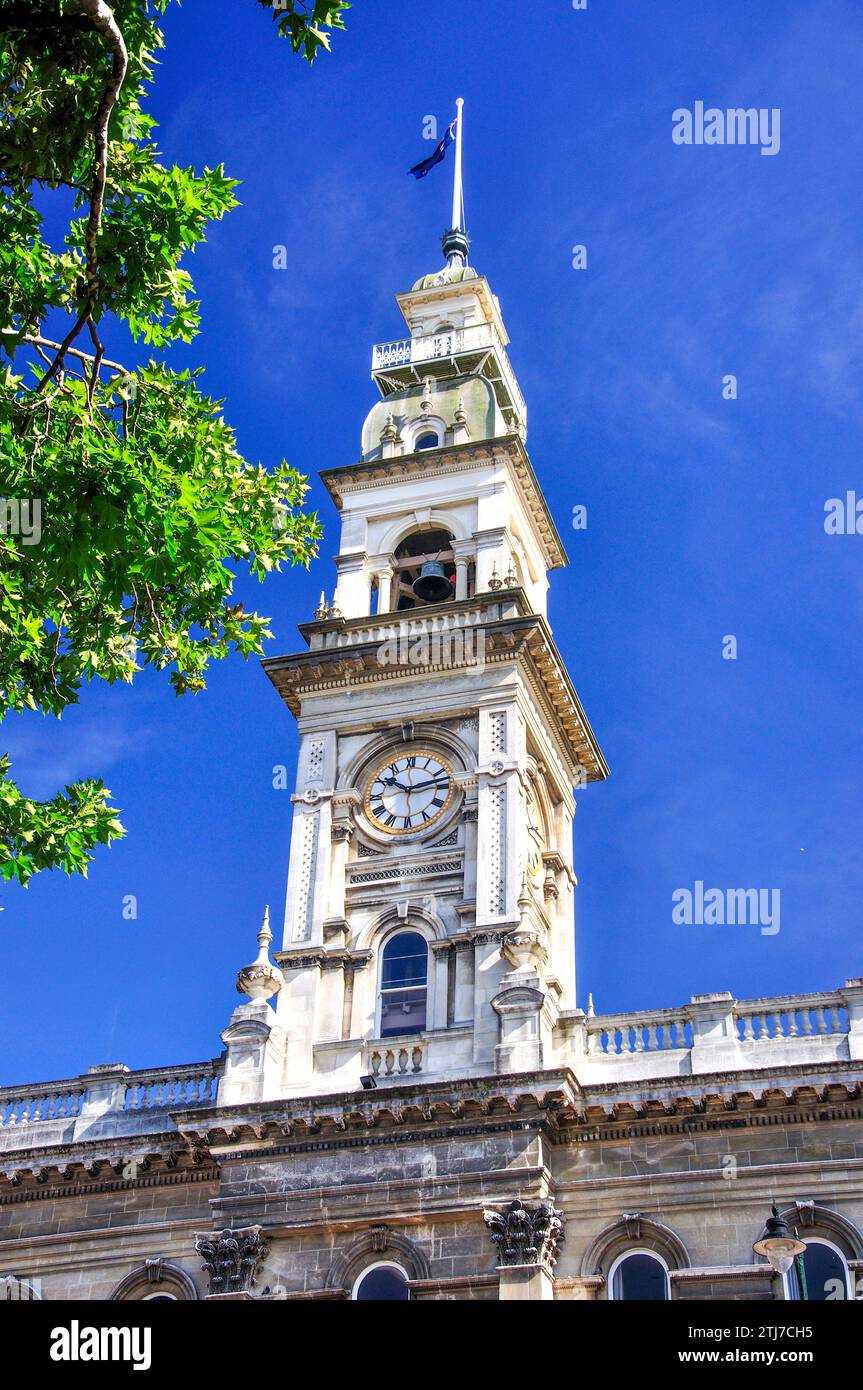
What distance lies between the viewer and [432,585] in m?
40.5

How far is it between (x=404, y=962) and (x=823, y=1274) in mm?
10333

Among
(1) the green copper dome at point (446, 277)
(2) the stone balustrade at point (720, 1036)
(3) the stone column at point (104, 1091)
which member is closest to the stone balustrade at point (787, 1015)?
(2) the stone balustrade at point (720, 1036)

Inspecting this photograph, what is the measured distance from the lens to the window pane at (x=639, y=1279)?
28625 millimetres

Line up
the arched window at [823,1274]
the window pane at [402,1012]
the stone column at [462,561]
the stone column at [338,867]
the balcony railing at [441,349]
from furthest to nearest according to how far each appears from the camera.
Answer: the balcony railing at [441,349] → the stone column at [462,561] → the stone column at [338,867] → the window pane at [402,1012] → the arched window at [823,1274]

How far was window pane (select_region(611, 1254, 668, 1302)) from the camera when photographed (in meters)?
28.6

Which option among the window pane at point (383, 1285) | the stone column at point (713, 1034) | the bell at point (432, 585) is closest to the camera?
the window pane at point (383, 1285)

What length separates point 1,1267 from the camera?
104 ft

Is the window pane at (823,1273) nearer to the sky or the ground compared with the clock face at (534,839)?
nearer to the ground

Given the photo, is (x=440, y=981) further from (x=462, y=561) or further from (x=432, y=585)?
(x=462, y=561)

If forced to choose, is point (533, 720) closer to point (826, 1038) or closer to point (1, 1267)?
point (826, 1038)

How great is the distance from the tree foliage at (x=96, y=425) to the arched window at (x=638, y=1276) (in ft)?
50.1

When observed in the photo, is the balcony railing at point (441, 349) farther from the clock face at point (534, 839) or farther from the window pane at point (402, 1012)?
the window pane at point (402, 1012)
